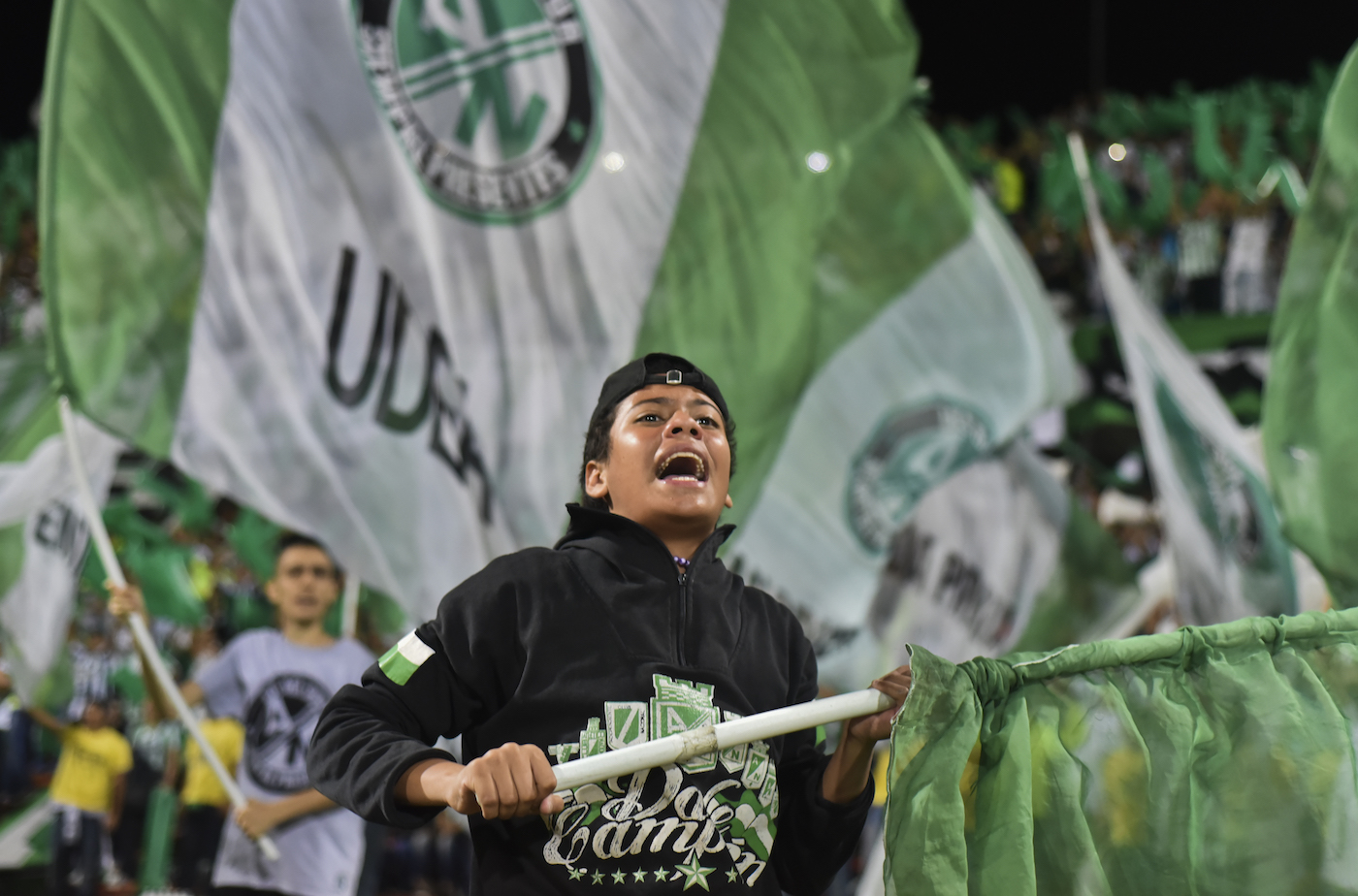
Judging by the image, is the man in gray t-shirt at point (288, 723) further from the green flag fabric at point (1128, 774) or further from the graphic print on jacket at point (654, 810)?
the green flag fabric at point (1128, 774)

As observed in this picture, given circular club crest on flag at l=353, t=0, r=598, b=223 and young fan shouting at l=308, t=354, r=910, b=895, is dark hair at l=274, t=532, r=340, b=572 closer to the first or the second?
circular club crest on flag at l=353, t=0, r=598, b=223

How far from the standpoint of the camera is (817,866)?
1.71 meters

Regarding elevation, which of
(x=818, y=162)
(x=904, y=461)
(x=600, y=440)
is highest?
(x=818, y=162)

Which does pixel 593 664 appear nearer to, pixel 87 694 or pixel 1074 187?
pixel 87 694

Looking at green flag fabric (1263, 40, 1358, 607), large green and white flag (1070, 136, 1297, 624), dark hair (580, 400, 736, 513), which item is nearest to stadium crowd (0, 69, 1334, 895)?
large green and white flag (1070, 136, 1297, 624)

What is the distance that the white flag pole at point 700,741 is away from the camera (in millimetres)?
1411

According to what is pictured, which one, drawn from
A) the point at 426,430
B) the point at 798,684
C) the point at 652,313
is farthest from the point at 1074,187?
the point at 798,684

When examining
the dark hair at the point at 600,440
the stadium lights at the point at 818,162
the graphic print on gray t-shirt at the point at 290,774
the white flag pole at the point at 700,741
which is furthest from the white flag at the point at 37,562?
the white flag pole at the point at 700,741

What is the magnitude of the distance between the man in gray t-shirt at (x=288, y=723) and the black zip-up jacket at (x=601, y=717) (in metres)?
2.45

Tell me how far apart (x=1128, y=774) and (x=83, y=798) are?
6378 millimetres

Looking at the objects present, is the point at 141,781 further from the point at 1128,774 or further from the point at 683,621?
the point at 1128,774

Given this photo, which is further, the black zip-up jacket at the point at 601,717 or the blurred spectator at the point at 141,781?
the blurred spectator at the point at 141,781

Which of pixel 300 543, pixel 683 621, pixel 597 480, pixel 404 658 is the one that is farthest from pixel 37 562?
pixel 683 621

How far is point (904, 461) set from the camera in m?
4.99
